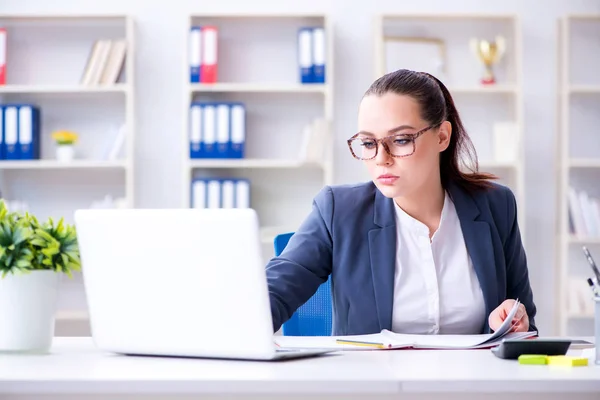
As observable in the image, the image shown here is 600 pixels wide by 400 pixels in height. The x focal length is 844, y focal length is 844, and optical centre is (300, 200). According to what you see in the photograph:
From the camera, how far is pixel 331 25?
428cm

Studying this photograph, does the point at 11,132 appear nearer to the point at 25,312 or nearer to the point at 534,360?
the point at 25,312

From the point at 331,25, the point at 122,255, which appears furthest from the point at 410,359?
the point at 331,25

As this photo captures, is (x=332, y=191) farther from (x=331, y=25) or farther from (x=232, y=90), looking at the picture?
(x=331, y=25)

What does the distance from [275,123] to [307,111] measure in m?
0.18

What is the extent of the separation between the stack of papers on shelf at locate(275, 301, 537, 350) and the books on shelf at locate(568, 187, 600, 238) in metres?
2.64

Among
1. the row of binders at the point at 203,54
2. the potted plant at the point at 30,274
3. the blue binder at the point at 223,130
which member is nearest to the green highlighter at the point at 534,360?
the potted plant at the point at 30,274

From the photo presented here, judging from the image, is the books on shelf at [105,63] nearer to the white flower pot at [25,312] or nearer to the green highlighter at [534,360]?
the white flower pot at [25,312]

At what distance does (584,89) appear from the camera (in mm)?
4102

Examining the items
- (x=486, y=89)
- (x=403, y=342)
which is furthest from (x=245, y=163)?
(x=403, y=342)

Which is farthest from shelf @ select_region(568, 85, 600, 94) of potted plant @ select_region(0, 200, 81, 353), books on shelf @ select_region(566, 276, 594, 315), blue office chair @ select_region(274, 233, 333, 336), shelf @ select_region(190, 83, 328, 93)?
potted plant @ select_region(0, 200, 81, 353)

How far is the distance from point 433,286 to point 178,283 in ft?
2.46

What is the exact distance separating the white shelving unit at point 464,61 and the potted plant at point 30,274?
297cm

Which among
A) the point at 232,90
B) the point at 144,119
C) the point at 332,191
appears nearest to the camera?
the point at 332,191

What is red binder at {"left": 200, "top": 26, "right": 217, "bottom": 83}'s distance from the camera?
408cm
